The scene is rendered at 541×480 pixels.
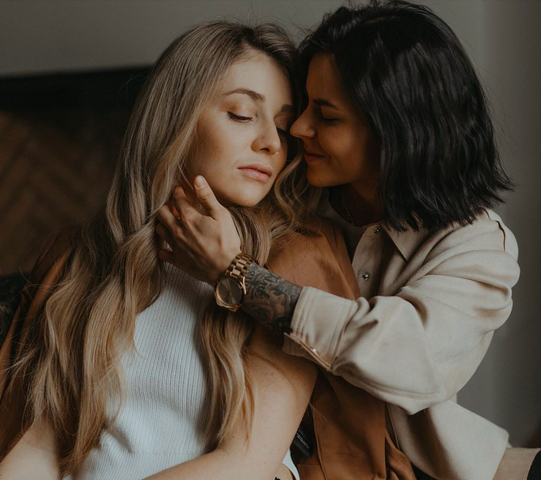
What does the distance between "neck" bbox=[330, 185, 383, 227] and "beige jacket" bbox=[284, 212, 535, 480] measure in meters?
0.09

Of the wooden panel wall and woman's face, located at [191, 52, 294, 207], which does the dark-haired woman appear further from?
the wooden panel wall

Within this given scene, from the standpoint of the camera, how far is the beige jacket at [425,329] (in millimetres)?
1191

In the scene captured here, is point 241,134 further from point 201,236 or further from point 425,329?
point 425,329

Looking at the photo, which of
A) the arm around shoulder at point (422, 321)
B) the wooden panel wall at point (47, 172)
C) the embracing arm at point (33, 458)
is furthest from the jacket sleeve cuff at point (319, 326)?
the wooden panel wall at point (47, 172)

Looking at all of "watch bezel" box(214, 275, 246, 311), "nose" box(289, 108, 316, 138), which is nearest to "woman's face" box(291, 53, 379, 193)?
"nose" box(289, 108, 316, 138)

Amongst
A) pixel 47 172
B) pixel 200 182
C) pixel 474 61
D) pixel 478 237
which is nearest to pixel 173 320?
pixel 200 182

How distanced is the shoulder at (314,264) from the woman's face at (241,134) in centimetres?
13

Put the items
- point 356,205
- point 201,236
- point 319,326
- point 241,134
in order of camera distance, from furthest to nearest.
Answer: point 356,205, point 241,134, point 201,236, point 319,326

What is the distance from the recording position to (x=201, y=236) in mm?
1308

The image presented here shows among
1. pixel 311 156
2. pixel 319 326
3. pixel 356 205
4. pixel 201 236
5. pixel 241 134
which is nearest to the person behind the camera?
pixel 319 326

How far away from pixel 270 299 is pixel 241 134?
381 millimetres

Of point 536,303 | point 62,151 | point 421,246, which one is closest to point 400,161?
point 421,246

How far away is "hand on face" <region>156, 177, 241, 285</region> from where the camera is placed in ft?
4.20

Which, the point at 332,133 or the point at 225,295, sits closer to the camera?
the point at 225,295
